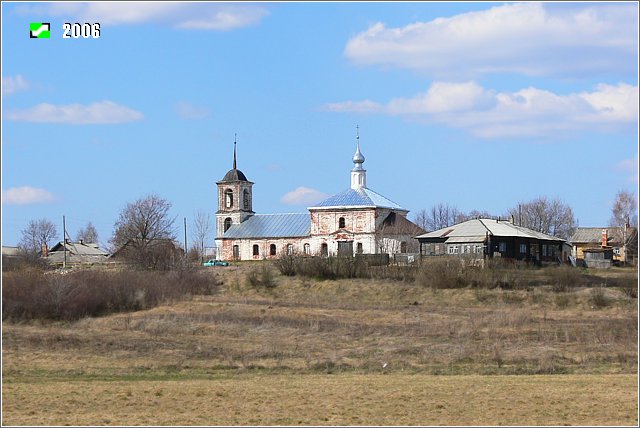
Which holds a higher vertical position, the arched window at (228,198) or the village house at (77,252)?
the arched window at (228,198)

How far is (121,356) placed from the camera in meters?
26.5

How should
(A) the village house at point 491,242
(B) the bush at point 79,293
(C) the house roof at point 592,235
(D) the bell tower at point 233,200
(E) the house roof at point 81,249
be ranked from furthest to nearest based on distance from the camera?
(E) the house roof at point 81,249 → (D) the bell tower at point 233,200 → (C) the house roof at point 592,235 → (A) the village house at point 491,242 → (B) the bush at point 79,293

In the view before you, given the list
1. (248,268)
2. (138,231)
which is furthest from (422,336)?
(138,231)

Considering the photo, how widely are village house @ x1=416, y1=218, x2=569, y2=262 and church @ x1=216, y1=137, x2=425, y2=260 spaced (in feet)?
22.1

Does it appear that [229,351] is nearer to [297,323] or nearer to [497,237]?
→ [297,323]

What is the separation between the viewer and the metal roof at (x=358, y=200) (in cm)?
6944

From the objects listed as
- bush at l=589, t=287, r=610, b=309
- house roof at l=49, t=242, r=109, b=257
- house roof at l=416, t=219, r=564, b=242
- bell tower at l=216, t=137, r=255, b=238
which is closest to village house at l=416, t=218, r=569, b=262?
house roof at l=416, t=219, r=564, b=242

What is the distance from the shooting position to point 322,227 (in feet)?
230

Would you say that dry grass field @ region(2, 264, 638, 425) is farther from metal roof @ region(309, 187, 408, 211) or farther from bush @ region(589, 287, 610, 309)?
metal roof @ region(309, 187, 408, 211)

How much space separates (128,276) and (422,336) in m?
18.2

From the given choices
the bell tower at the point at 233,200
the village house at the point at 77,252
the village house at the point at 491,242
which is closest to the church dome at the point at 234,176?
the bell tower at the point at 233,200

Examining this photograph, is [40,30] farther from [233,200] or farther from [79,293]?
[233,200]

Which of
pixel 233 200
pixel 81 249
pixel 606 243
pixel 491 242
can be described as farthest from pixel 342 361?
pixel 81 249

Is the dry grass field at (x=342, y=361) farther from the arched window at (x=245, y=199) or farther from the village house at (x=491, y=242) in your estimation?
the arched window at (x=245, y=199)
